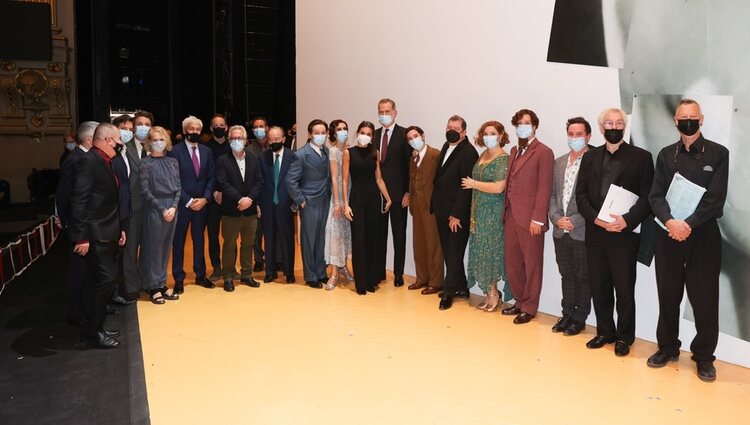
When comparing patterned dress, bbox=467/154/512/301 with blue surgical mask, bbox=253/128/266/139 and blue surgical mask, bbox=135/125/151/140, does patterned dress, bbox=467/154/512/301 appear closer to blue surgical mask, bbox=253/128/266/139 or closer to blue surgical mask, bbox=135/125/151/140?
blue surgical mask, bbox=253/128/266/139

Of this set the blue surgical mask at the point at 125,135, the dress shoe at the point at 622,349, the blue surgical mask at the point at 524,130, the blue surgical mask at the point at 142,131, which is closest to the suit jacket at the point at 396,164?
the blue surgical mask at the point at 524,130

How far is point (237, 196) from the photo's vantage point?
5832mm

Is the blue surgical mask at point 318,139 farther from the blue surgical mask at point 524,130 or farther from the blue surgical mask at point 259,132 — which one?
the blue surgical mask at point 524,130

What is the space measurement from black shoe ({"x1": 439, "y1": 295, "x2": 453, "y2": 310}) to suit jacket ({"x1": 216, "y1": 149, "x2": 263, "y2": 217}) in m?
1.93

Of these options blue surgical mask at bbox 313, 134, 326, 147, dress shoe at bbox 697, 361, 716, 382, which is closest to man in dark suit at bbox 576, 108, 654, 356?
dress shoe at bbox 697, 361, 716, 382

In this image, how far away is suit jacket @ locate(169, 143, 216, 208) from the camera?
18.6 feet

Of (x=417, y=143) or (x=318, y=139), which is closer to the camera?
(x=417, y=143)

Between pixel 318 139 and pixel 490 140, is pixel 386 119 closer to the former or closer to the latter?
pixel 318 139

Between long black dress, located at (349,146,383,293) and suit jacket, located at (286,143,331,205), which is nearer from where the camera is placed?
long black dress, located at (349,146,383,293)

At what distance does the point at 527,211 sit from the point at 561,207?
0.29 metres

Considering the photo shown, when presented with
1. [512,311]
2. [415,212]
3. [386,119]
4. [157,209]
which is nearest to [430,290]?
[415,212]

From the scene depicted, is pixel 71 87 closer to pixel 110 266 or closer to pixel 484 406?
pixel 110 266

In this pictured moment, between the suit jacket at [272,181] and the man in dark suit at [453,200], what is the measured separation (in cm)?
141

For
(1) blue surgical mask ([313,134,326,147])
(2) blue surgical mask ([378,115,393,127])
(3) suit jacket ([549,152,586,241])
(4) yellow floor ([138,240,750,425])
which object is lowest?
(4) yellow floor ([138,240,750,425])
